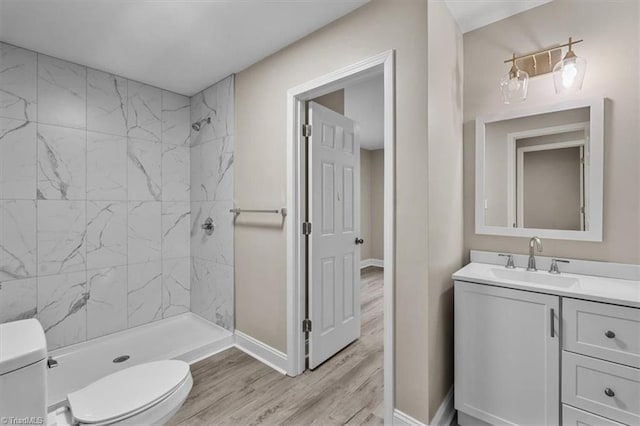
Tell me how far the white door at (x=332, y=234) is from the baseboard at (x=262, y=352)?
228mm

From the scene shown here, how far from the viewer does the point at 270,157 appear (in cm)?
232

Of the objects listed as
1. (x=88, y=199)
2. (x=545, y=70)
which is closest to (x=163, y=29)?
(x=88, y=199)

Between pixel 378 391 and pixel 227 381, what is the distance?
1.06 m

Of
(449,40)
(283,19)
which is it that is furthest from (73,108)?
(449,40)

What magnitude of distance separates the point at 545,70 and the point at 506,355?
1.67 metres

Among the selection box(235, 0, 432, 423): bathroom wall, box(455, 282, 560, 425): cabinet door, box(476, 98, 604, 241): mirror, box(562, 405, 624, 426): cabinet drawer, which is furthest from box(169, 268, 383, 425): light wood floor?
box(476, 98, 604, 241): mirror

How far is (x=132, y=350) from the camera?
2.49 meters

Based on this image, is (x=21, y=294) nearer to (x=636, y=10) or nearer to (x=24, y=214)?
(x=24, y=214)

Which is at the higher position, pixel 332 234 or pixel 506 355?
pixel 332 234

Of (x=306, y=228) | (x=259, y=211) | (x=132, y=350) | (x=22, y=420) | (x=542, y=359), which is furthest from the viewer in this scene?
(x=132, y=350)

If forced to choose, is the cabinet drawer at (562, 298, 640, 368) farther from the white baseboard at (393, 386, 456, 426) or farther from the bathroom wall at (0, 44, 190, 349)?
the bathroom wall at (0, 44, 190, 349)

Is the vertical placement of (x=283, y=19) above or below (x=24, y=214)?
above

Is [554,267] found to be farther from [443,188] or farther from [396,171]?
[396,171]

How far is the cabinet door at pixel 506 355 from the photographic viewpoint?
4.61ft
